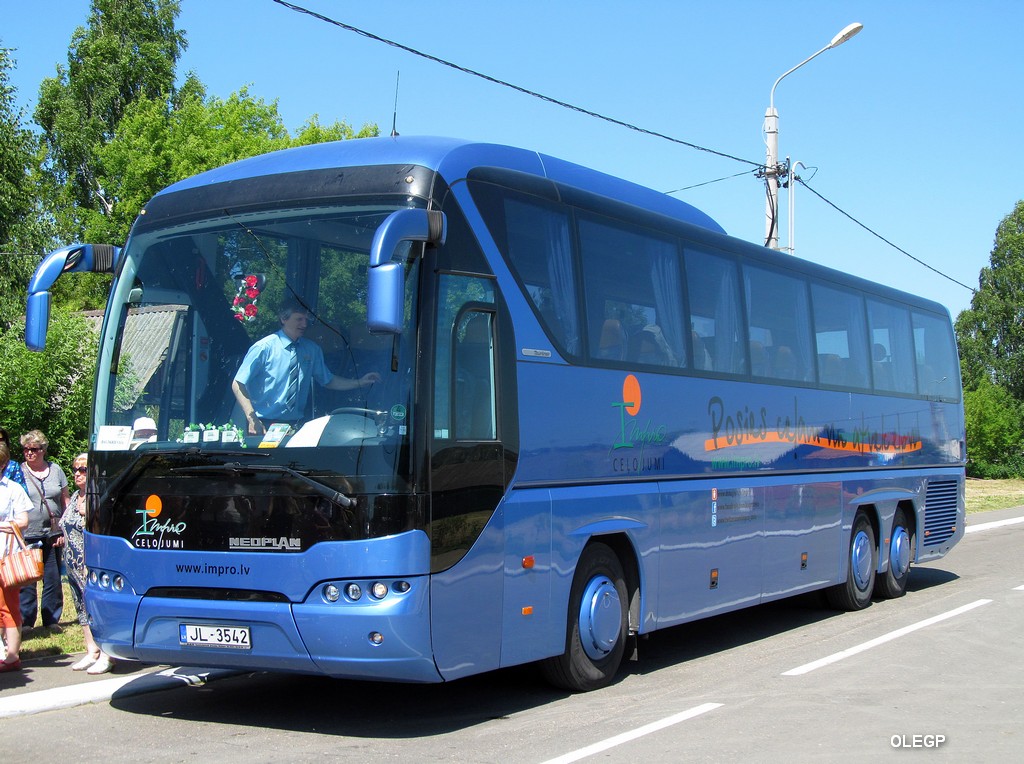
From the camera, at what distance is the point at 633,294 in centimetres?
909

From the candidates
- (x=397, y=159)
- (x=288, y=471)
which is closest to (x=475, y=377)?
(x=288, y=471)

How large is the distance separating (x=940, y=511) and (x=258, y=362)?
11528 millimetres

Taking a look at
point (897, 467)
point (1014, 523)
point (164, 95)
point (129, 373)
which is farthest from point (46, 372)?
point (164, 95)

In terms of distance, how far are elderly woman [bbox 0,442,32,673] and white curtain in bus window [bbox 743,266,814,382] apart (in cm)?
650

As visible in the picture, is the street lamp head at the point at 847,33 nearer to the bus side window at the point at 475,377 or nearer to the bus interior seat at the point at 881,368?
the bus interior seat at the point at 881,368

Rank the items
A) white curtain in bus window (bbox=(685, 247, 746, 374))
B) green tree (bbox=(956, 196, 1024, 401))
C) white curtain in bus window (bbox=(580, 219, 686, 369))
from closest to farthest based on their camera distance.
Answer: white curtain in bus window (bbox=(580, 219, 686, 369)) < white curtain in bus window (bbox=(685, 247, 746, 374)) < green tree (bbox=(956, 196, 1024, 401))

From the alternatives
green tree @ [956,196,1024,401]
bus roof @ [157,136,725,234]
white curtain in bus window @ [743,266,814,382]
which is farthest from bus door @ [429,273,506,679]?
green tree @ [956,196,1024,401]

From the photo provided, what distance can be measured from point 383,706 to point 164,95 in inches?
1875

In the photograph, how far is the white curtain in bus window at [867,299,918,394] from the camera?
1395cm

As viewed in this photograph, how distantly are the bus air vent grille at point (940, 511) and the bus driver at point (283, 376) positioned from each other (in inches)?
424

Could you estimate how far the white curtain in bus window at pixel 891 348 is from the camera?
13953 mm

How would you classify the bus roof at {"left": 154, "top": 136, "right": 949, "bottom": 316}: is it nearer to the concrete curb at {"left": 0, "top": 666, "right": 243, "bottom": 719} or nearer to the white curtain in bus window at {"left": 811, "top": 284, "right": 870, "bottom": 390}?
the concrete curb at {"left": 0, "top": 666, "right": 243, "bottom": 719}

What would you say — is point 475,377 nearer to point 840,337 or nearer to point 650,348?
point 650,348

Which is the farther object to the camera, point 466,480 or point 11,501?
point 11,501
